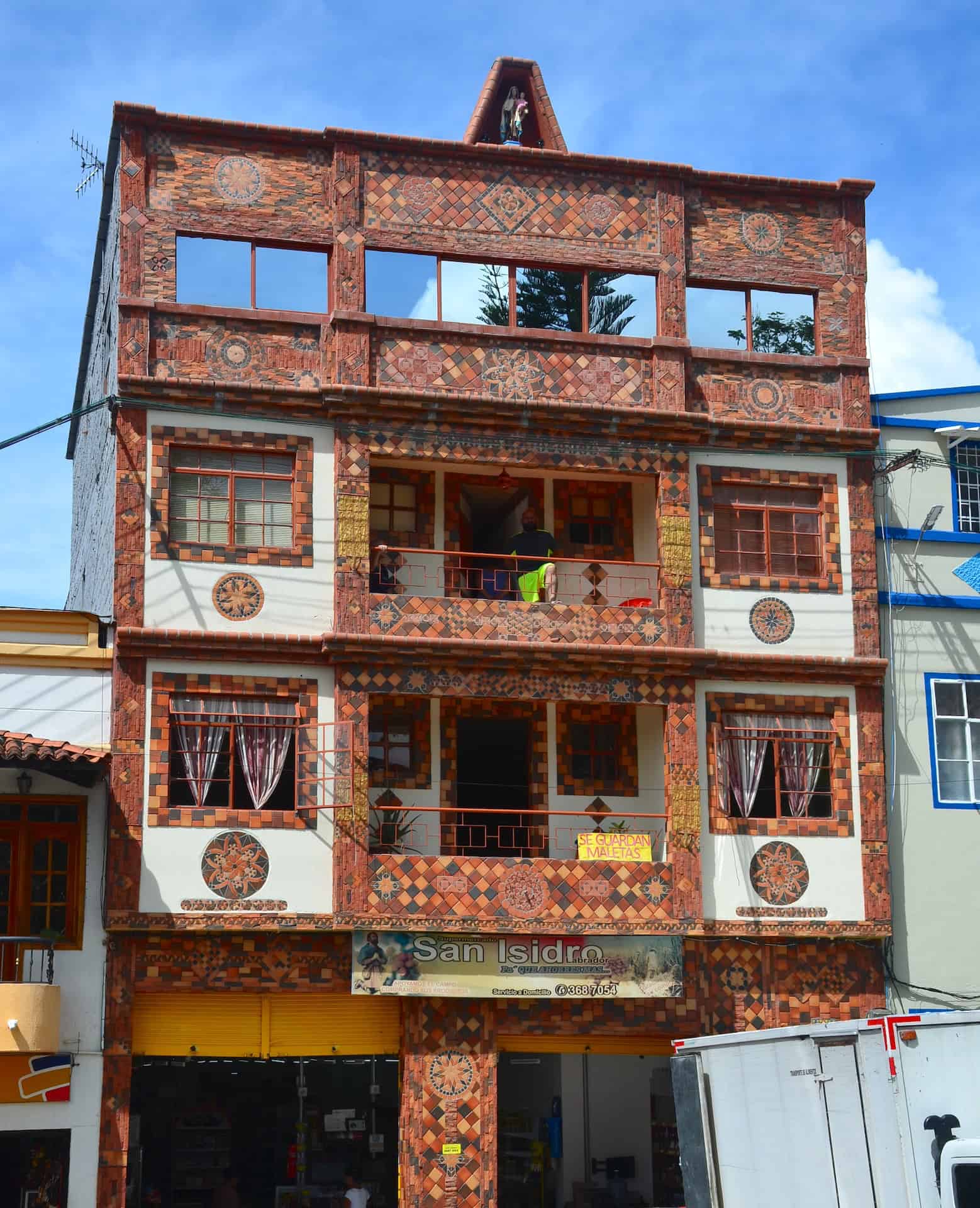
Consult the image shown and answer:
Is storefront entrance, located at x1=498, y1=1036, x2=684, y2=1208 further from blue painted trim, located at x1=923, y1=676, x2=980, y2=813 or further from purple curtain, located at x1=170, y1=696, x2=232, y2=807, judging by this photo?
purple curtain, located at x1=170, y1=696, x2=232, y2=807

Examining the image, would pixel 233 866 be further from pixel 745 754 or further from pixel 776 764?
pixel 776 764

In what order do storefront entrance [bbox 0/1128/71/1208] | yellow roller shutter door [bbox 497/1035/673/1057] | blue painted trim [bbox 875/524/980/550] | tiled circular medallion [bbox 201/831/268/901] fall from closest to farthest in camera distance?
storefront entrance [bbox 0/1128/71/1208] → tiled circular medallion [bbox 201/831/268/901] → yellow roller shutter door [bbox 497/1035/673/1057] → blue painted trim [bbox 875/524/980/550]

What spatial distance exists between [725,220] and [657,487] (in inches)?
177

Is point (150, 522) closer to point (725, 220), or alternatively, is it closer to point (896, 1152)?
point (725, 220)

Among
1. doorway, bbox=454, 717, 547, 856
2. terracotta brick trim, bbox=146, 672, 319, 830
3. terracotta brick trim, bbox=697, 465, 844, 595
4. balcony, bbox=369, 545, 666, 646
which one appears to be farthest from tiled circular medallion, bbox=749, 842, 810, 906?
terracotta brick trim, bbox=146, 672, 319, 830

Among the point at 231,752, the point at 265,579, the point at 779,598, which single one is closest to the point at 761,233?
the point at 779,598

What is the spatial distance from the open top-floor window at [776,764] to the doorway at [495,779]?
9.75 ft

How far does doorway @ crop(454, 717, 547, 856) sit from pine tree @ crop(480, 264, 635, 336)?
20.6 meters

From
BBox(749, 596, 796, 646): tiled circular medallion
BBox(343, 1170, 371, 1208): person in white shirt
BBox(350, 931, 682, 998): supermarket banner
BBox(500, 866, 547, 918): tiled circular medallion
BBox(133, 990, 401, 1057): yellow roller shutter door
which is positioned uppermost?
BBox(749, 596, 796, 646): tiled circular medallion

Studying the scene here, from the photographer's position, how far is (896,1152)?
15.0m

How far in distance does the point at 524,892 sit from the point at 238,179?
1104 cm

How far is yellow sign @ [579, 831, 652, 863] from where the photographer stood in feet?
81.3

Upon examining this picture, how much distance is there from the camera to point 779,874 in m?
25.3

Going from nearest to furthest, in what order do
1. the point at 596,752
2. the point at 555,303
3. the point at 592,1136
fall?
the point at 596,752 < the point at 592,1136 < the point at 555,303
